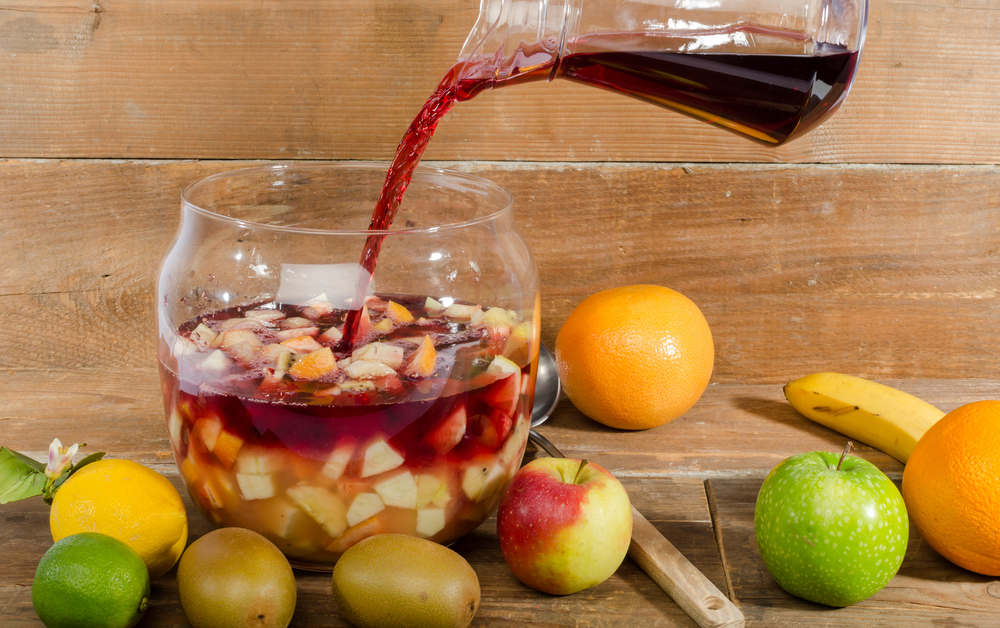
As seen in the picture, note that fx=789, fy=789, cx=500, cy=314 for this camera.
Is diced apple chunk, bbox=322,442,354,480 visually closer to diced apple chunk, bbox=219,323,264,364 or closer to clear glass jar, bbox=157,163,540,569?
clear glass jar, bbox=157,163,540,569

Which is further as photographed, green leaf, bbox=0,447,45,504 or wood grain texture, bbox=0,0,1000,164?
wood grain texture, bbox=0,0,1000,164

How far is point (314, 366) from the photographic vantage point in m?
0.66

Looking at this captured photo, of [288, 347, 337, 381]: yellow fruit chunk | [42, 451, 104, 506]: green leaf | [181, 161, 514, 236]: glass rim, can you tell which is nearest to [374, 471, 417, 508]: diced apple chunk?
[288, 347, 337, 381]: yellow fruit chunk

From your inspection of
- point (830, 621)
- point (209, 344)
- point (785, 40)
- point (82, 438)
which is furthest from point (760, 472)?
point (82, 438)

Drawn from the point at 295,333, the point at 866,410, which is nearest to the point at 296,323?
the point at 295,333

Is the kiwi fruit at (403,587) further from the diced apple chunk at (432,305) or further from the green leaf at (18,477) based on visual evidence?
the green leaf at (18,477)

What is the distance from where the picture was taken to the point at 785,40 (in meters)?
0.67

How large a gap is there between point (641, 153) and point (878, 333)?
0.45 m

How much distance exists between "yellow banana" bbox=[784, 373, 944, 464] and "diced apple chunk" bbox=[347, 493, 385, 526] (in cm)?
63

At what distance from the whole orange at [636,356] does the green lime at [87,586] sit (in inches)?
22.0

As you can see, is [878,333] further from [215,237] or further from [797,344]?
[215,237]

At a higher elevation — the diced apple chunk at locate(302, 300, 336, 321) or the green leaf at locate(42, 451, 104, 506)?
the diced apple chunk at locate(302, 300, 336, 321)

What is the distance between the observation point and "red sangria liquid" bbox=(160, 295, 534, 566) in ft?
2.12

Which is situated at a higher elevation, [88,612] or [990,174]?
[990,174]
